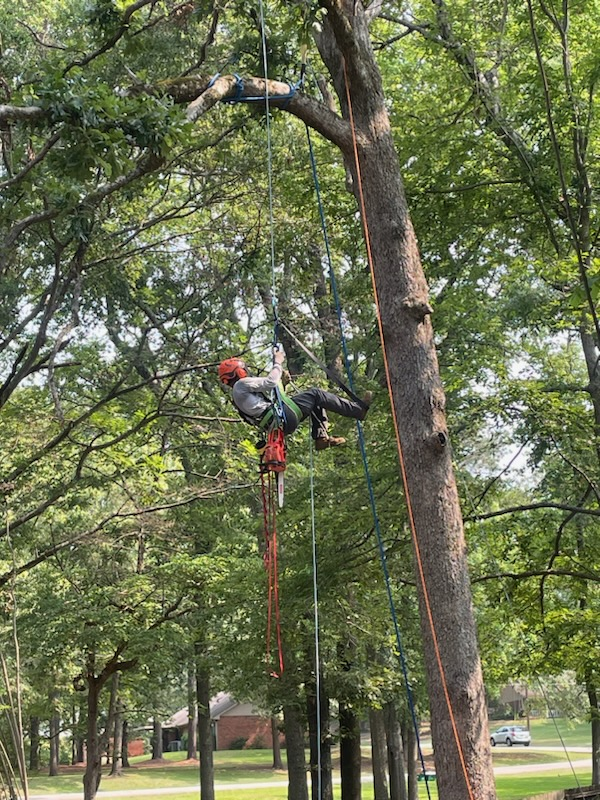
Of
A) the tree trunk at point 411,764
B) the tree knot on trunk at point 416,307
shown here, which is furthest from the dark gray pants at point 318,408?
the tree trunk at point 411,764

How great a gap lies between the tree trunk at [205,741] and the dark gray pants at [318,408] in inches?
506

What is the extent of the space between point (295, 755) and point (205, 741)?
4.87 metres

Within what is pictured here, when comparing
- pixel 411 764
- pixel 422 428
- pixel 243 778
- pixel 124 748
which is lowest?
pixel 243 778

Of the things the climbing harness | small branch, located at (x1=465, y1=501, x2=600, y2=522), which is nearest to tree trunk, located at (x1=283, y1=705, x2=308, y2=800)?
small branch, located at (x1=465, y1=501, x2=600, y2=522)

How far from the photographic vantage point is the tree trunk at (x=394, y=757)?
1742 centimetres

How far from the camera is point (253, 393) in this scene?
19.8 feet

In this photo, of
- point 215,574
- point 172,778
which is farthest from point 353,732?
point 172,778

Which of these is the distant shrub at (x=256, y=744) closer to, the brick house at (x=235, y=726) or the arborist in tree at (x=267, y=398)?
the brick house at (x=235, y=726)

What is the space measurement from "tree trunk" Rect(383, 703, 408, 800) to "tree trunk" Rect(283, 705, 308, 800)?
2.86 meters

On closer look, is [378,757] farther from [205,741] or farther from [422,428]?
[422,428]

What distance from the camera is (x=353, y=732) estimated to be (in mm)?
15555

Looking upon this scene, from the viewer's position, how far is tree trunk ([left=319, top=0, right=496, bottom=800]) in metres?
5.50

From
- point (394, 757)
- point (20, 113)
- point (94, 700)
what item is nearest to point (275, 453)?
point (20, 113)

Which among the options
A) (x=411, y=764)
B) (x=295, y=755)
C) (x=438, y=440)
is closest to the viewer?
(x=438, y=440)
